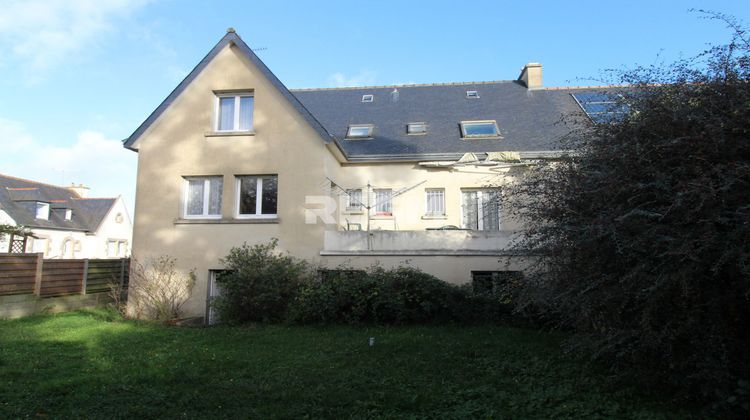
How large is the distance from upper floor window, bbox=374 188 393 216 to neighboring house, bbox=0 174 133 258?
22713 mm

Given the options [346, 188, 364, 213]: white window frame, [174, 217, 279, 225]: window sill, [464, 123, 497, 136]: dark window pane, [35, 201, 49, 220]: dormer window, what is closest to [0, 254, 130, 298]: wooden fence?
Result: [174, 217, 279, 225]: window sill

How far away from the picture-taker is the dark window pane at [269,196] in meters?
12.0

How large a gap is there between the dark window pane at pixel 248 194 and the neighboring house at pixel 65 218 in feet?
67.4

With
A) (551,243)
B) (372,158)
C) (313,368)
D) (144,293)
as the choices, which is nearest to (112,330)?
(144,293)

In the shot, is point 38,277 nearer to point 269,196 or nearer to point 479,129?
point 269,196

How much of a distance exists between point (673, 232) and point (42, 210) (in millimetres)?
37935

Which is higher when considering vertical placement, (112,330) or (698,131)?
(698,131)

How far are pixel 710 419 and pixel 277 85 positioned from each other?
1110cm

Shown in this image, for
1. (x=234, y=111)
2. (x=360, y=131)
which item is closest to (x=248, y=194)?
(x=234, y=111)

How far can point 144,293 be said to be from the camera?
11.7 m

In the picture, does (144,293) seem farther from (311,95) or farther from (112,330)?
(311,95)

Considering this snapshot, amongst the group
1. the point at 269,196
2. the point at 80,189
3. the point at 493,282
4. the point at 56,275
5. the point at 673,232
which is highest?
the point at 80,189

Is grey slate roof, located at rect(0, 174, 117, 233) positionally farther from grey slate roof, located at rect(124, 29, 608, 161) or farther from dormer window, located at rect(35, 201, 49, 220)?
grey slate roof, located at rect(124, 29, 608, 161)

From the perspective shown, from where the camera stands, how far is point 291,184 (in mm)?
11727
